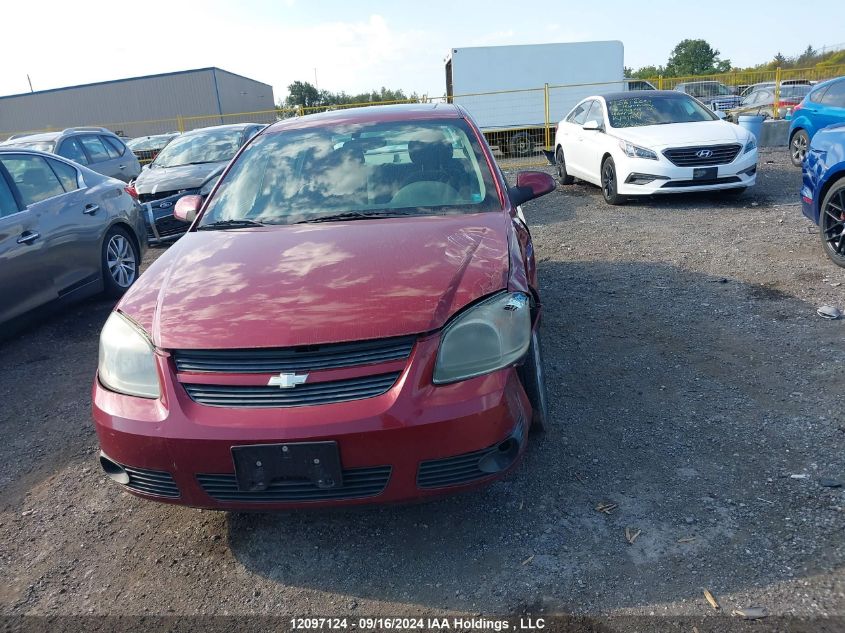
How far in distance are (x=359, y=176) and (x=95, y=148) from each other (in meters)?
9.47

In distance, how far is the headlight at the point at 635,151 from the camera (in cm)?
860

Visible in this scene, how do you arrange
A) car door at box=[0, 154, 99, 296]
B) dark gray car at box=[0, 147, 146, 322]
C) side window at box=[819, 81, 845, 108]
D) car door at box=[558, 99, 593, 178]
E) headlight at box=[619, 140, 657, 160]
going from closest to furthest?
1. dark gray car at box=[0, 147, 146, 322]
2. car door at box=[0, 154, 99, 296]
3. headlight at box=[619, 140, 657, 160]
4. side window at box=[819, 81, 845, 108]
5. car door at box=[558, 99, 593, 178]

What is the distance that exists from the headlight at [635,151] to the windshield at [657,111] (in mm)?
691

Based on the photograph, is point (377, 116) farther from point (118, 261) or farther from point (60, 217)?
point (118, 261)

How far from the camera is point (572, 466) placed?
3.07 metres

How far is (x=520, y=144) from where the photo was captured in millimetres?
17859

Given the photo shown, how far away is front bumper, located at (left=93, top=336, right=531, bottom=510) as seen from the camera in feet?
7.27

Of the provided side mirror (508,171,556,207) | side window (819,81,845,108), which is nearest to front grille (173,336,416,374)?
side mirror (508,171,556,207)

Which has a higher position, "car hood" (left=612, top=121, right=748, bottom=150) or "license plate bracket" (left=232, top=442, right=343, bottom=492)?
"car hood" (left=612, top=121, right=748, bottom=150)

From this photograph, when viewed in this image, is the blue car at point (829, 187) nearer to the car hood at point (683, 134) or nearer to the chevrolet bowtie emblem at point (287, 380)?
the car hood at point (683, 134)

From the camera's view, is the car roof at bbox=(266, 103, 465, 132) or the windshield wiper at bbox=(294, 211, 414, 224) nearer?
the windshield wiper at bbox=(294, 211, 414, 224)

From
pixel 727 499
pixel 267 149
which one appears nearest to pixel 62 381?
pixel 267 149

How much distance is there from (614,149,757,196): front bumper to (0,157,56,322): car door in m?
7.13

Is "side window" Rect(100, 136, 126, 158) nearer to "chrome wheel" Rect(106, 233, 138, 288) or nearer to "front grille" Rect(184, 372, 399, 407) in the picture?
"chrome wheel" Rect(106, 233, 138, 288)
